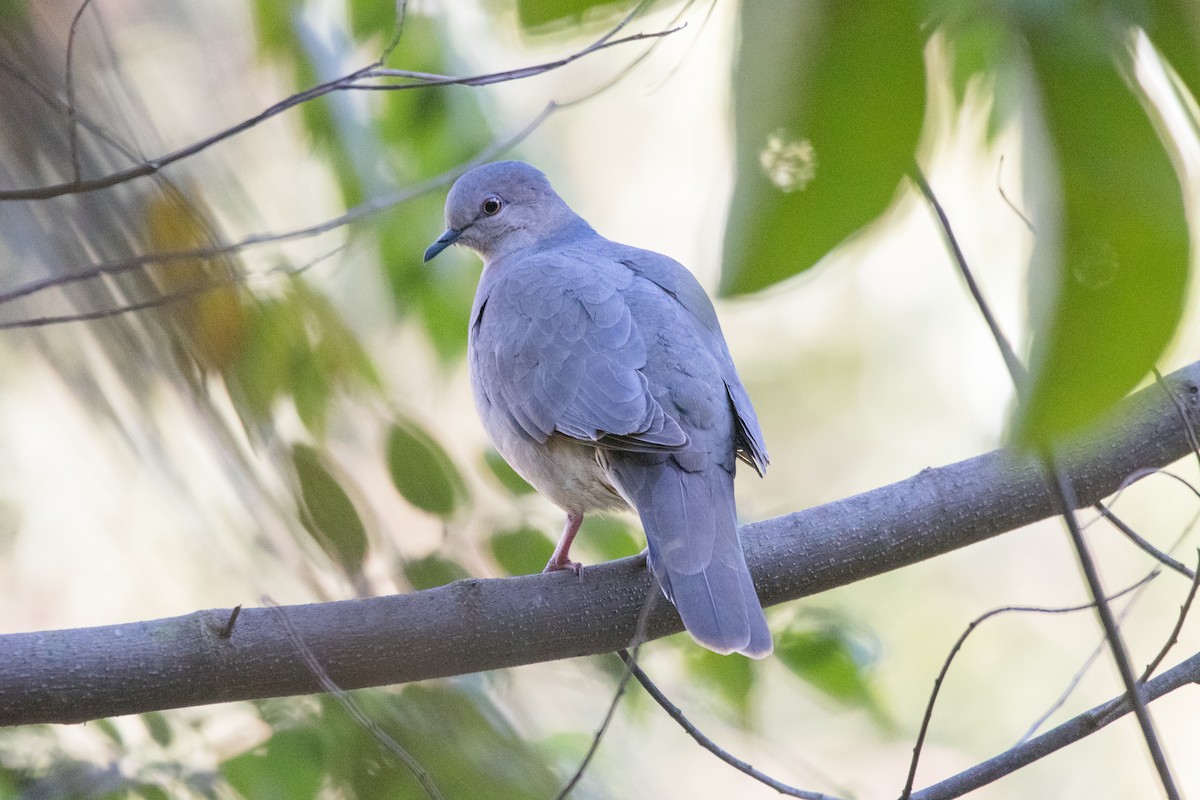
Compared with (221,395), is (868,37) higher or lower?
lower

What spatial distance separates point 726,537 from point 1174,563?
857 millimetres

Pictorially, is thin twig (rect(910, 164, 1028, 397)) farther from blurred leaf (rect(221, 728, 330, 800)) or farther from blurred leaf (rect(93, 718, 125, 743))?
blurred leaf (rect(93, 718, 125, 743))

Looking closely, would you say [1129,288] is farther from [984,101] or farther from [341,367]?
[341,367]

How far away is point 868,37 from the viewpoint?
17.8 inches

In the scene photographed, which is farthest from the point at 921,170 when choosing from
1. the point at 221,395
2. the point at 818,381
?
the point at 818,381

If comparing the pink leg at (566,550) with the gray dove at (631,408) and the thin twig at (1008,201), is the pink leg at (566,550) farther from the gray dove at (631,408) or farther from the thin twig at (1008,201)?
the thin twig at (1008,201)

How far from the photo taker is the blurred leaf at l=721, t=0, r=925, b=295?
429mm

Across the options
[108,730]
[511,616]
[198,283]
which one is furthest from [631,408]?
[108,730]

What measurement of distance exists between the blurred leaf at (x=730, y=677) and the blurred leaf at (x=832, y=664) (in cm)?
8

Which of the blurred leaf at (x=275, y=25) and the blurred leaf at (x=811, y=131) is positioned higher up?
the blurred leaf at (x=275, y=25)

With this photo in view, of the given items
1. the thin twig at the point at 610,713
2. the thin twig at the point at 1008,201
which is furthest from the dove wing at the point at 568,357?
the thin twig at the point at 1008,201

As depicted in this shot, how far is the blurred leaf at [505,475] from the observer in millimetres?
2641

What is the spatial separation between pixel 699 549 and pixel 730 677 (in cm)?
34

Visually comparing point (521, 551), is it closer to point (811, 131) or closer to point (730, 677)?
point (730, 677)
